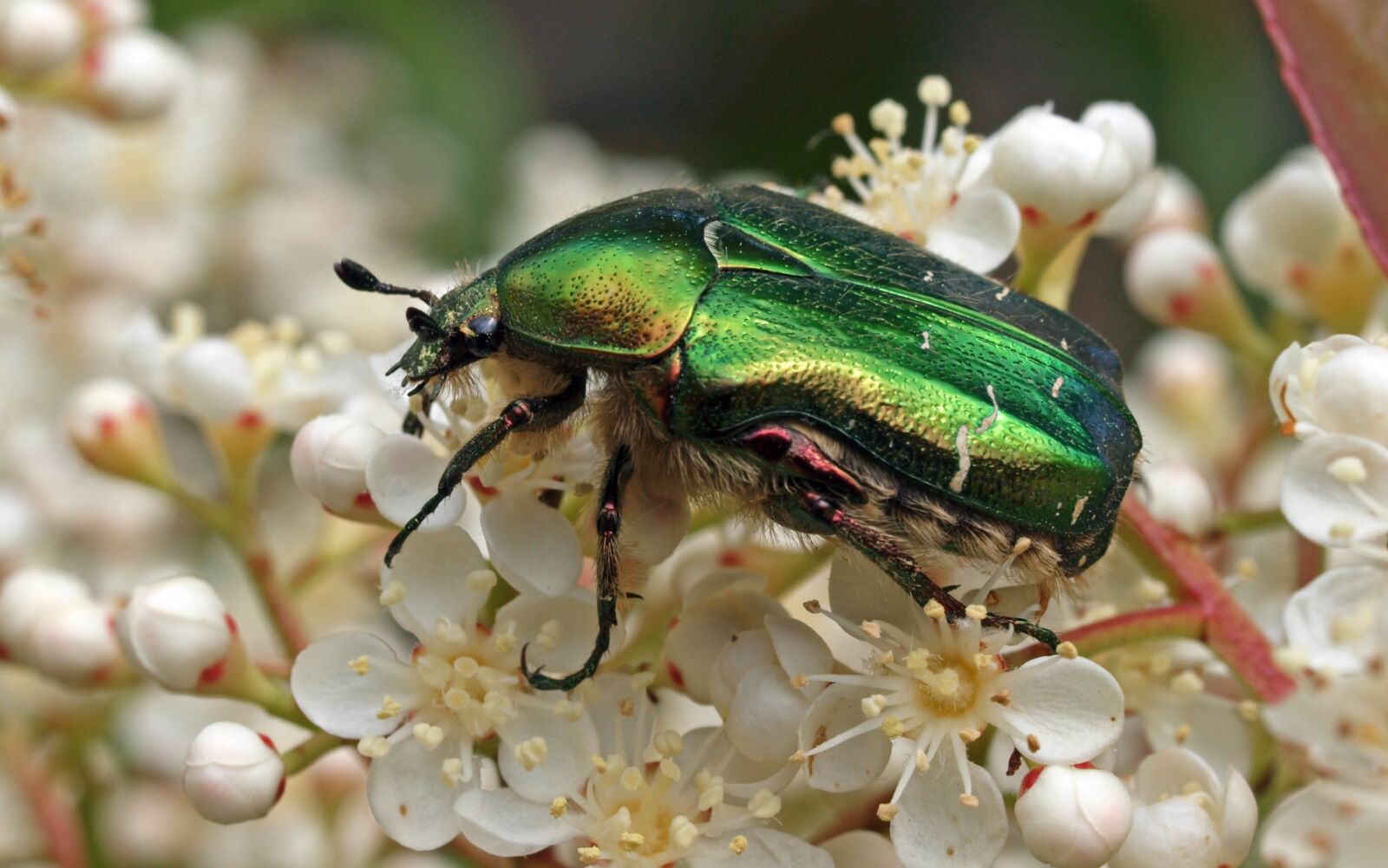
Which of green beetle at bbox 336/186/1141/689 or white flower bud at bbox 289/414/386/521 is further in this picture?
white flower bud at bbox 289/414/386/521

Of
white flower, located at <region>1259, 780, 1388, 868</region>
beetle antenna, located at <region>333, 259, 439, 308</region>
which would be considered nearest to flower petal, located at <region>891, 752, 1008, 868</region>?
white flower, located at <region>1259, 780, 1388, 868</region>

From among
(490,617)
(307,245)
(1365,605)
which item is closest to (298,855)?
(490,617)

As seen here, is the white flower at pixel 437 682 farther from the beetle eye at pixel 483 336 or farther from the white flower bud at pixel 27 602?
the white flower bud at pixel 27 602

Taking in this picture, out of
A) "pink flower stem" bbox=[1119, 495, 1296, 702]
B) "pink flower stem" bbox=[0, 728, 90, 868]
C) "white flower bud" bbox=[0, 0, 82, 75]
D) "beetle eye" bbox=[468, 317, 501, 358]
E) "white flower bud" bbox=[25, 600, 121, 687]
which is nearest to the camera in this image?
"pink flower stem" bbox=[1119, 495, 1296, 702]

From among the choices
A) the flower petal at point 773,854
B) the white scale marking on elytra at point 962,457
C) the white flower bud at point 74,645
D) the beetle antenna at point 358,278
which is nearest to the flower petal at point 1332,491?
the white scale marking on elytra at point 962,457

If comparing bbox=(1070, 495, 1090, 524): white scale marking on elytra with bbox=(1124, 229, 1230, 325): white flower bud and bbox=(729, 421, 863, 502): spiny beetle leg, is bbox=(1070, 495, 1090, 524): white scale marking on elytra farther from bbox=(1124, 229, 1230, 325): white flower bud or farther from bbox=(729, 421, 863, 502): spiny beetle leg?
bbox=(1124, 229, 1230, 325): white flower bud

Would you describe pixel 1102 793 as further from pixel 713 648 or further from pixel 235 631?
pixel 235 631
